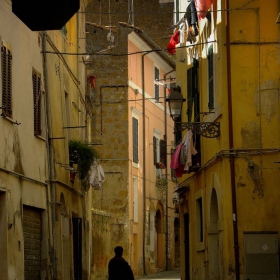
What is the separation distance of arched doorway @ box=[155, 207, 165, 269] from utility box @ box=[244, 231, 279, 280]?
26.4 meters

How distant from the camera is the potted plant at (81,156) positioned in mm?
21453

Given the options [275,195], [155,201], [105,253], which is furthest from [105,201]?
[275,195]

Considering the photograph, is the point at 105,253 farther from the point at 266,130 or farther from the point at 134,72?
the point at 266,130

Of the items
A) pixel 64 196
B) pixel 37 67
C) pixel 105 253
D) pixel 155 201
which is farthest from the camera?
pixel 155 201

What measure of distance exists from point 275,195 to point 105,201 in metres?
20.5

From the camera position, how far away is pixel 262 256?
48.0ft

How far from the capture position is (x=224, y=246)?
15289 millimetres

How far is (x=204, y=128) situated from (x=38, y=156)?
11.8ft

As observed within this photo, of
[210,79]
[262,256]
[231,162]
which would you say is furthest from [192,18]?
[262,256]

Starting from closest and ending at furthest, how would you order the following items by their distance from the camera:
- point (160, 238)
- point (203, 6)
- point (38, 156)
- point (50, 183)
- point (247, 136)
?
point (247, 136), point (203, 6), point (38, 156), point (50, 183), point (160, 238)

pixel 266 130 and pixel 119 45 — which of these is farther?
pixel 119 45

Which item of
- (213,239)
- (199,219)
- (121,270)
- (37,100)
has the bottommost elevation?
(121,270)

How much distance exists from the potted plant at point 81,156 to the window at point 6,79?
7524 millimetres

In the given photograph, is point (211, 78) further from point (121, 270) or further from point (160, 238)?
point (160, 238)
